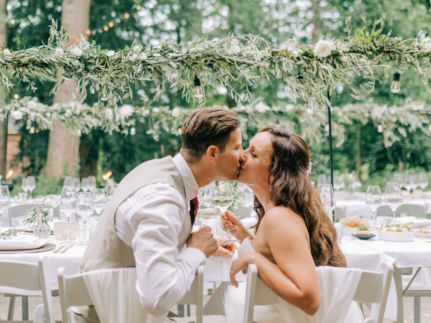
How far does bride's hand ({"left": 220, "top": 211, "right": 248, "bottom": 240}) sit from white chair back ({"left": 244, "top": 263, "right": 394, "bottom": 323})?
0.78 m

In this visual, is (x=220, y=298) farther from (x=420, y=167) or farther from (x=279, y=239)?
(x=420, y=167)

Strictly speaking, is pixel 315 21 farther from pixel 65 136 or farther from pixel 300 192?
pixel 300 192

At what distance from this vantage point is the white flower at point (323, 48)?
11.1 feet

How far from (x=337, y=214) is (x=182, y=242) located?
3305 millimetres

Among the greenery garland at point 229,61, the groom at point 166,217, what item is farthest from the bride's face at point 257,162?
the greenery garland at point 229,61

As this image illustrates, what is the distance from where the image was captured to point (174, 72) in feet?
11.9

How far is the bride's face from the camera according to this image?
6.53 ft

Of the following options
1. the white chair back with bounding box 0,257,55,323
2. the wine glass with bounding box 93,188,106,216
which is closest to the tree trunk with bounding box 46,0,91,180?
the wine glass with bounding box 93,188,106,216

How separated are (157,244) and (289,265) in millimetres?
540

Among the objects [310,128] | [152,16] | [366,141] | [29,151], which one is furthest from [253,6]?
[29,151]

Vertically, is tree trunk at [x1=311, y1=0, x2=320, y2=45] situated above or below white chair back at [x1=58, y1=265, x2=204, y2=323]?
above

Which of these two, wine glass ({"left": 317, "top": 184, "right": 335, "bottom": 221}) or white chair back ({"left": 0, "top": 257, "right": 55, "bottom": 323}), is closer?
white chair back ({"left": 0, "top": 257, "right": 55, "bottom": 323})

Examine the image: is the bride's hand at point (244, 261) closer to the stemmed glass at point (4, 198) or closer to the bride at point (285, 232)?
the bride at point (285, 232)

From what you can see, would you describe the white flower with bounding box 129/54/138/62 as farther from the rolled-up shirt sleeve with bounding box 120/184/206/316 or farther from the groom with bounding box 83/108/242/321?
the rolled-up shirt sleeve with bounding box 120/184/206/316
